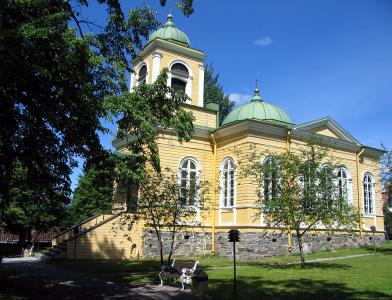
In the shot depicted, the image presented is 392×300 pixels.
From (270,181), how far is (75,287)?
8940 mm

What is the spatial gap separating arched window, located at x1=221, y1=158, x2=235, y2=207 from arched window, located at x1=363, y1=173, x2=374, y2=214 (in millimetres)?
10054

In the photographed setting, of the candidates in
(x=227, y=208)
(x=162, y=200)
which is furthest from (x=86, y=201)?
(x=162, y=200)

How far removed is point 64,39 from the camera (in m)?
9.20

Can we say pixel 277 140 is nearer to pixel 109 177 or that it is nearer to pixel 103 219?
pixel 103 219

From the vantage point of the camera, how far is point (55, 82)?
9.80m

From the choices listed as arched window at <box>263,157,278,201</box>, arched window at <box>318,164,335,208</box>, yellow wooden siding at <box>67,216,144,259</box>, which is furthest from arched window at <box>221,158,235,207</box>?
arched window at <box>318,164,335,208</box>

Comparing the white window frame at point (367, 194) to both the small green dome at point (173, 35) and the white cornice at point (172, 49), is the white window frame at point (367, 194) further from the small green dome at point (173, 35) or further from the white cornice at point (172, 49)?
the small green dome at point (173, 35)

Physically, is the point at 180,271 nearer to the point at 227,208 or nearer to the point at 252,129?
the point at 227,208

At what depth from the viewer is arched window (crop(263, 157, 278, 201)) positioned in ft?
58.1

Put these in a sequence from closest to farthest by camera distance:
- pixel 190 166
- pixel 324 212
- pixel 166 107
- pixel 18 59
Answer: pixel 18 59
pixel 166 107
pixel 324 212
pixel 190 166

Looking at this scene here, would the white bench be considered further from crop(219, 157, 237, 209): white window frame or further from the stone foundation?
crop(219, 157, 237, 209): white window frame

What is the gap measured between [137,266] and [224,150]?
859 centimetres

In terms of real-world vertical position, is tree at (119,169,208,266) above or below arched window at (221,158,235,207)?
below

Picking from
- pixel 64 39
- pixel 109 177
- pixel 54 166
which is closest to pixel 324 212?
pixel 109 177
